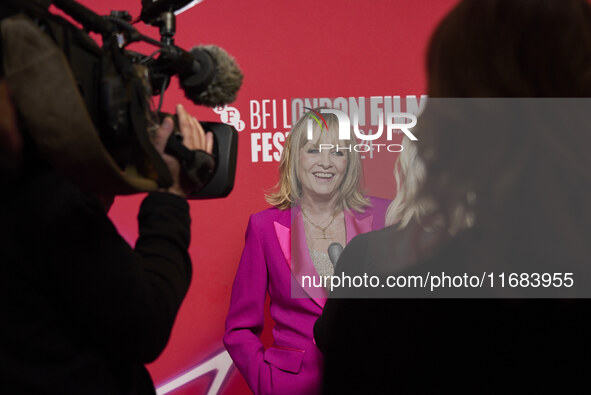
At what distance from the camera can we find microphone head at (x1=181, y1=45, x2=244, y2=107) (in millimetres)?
730

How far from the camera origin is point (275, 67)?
6.03 ft

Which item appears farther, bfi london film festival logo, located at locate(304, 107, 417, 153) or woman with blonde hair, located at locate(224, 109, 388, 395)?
bfi london film festival logo, located at locate(304, 107, 417, 153)

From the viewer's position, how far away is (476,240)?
53cm

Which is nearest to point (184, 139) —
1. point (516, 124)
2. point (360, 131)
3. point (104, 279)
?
point (104, 279)

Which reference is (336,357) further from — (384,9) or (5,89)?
(384,9)

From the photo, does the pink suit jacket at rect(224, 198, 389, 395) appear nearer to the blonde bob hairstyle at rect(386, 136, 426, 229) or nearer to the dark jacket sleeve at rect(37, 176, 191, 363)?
the blonde bob hairstyle at rect(386, 136, 426, 229)

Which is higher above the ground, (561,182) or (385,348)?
(561,182)

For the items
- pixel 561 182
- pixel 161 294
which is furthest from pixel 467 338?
pixel 161 294

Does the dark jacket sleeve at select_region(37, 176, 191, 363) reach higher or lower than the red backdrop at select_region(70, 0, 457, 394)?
lower

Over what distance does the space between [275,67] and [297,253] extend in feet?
2.24

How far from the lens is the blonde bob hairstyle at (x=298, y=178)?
1613 millimetres

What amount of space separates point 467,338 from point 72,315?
1.36ft

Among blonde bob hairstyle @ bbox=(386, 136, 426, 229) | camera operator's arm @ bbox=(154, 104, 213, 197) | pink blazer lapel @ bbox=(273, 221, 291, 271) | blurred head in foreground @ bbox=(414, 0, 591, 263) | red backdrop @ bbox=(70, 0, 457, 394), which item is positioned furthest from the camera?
red backdrop @ bbox=(70, 0, 457, 394)

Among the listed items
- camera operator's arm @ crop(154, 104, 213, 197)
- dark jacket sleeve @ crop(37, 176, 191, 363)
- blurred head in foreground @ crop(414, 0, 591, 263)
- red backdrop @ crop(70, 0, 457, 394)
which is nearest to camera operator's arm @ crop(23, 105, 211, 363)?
dark jacket sleeve @ crop(37, 176, 191, 363)
